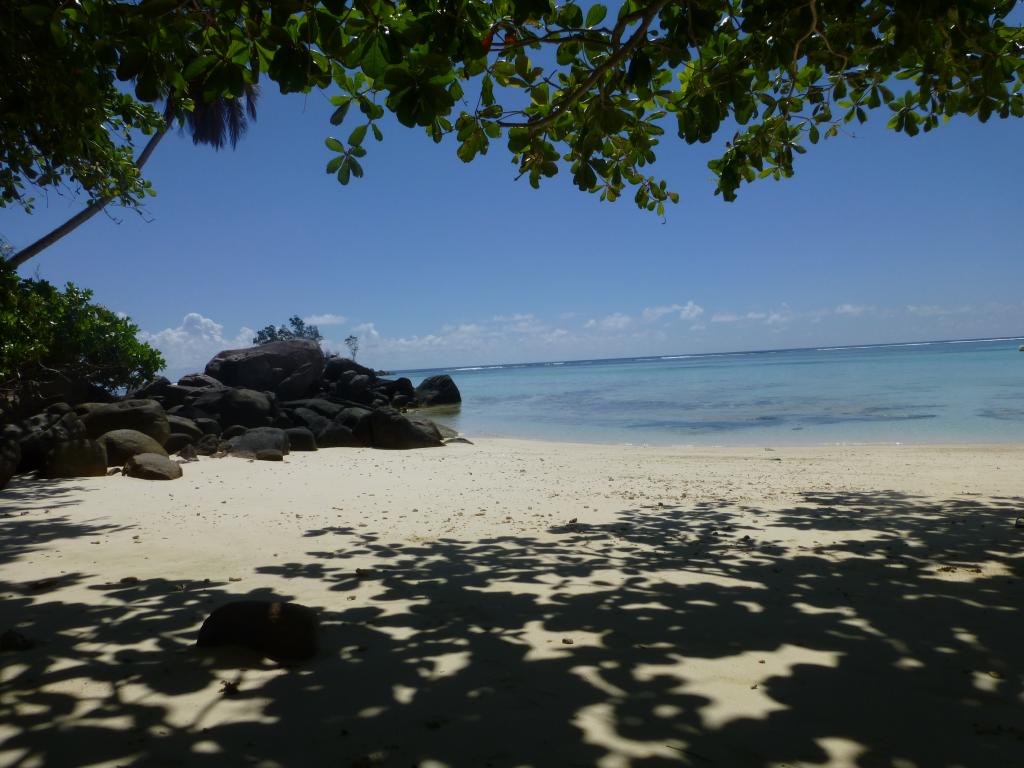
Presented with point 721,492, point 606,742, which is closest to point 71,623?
point 606,742

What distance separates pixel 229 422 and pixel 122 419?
275 inches

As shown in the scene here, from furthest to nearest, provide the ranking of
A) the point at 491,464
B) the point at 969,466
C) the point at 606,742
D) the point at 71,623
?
the point at 491,464
the point at 969,466
the point at 71,623
the point at 606,742

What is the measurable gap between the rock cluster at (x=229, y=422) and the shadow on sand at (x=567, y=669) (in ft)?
20.9

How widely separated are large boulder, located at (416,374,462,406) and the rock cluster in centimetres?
76

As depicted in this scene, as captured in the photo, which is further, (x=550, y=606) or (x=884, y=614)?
(x=550, y=606)

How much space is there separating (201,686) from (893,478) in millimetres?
10144

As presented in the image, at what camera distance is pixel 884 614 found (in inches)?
143

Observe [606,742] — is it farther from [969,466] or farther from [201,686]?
[969,466]

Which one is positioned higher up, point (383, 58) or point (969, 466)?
point (383, 58)

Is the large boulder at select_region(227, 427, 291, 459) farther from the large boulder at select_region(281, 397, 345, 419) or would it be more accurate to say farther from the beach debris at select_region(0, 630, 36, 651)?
the beach debris at select_region(0, 630, 36, 651)

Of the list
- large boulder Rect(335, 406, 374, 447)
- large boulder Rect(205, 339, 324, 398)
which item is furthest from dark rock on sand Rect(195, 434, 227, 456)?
large boulder Rect(205, 339, 324, 398)

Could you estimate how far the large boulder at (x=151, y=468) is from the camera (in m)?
9.13

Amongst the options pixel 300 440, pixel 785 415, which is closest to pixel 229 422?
pixel 300 440

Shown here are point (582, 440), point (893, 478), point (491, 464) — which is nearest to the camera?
point (893, 478)
